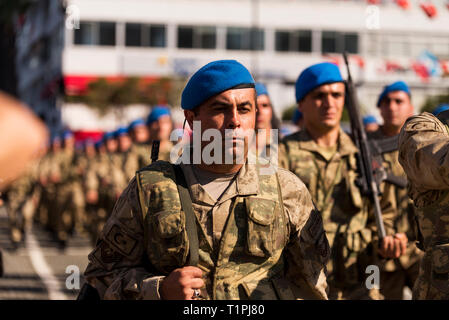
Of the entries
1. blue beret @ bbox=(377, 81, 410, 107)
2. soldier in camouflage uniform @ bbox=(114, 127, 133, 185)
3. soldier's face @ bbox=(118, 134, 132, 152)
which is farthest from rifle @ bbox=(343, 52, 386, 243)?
soldier's face @ bbox=(118, 134, 132, 152)

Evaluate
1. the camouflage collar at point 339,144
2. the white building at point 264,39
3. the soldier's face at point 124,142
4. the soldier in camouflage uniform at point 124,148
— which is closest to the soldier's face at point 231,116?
the camouflage collar at point 339,144

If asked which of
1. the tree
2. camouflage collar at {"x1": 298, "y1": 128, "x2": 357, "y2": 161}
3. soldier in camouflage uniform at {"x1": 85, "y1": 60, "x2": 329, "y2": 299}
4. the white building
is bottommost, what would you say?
soldier in camouflage uniform at {"x1": 85, "y1": 60, "x2": 329, "y2": 299}

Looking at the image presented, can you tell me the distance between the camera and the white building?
5250 centimetres

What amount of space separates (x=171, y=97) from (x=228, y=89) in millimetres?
44511

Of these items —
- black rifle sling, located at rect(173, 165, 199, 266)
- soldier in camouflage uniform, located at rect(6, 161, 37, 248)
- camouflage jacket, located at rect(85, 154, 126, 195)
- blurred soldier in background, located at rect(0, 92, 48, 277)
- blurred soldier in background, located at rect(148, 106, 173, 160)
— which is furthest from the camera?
soldier in camouflage uniform, located at rect(6, 161, 37, 248)

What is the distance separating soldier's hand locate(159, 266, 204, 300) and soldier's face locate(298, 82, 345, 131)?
3038 millimetres

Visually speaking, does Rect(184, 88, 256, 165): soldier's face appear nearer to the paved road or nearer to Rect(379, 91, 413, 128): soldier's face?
the paved road

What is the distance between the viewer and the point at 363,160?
21.7 feet

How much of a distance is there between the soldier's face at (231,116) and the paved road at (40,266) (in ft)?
7.95

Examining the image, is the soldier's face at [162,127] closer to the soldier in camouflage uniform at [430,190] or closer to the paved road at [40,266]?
the paved road at [40,266]

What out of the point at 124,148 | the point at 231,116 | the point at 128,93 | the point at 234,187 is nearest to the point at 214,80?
the point at 231,116

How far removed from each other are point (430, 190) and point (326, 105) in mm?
2487

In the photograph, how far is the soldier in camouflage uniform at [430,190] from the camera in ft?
13.0

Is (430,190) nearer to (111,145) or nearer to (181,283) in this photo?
(181,283)
